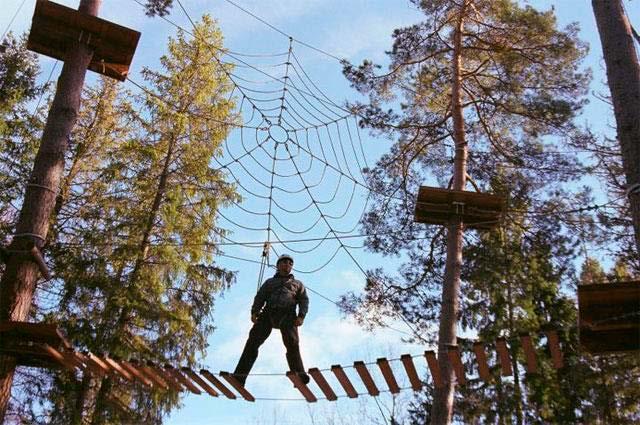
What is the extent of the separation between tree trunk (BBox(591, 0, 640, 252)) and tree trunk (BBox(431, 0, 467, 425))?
2.82m

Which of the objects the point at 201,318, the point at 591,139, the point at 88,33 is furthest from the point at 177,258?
the point at 591,139

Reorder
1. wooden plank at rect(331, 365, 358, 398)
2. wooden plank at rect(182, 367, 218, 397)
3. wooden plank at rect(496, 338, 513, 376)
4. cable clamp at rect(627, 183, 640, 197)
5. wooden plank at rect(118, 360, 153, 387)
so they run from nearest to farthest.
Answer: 1. cable clamp at rect(627, 183, 640, 197)
2. wooden plank at rect(496, 338, 513, 376)
3. wooden plank at rect(331, 365, 358, 398)
4. wooden plank at rect(182, 367, 218, 397)
5. wooden plank at rect(118, 360, 153, 387)

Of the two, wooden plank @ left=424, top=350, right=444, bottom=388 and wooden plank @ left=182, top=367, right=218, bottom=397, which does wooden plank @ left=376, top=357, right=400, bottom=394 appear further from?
wooden plank @ left=182, top=367, right=218, bottom=397

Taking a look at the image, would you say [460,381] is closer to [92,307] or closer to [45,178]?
[45,178]

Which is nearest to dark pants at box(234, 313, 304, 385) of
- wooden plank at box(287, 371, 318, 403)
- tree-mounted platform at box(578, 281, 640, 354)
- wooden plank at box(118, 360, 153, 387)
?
wooden plank at box(287, 371, 318, 403)

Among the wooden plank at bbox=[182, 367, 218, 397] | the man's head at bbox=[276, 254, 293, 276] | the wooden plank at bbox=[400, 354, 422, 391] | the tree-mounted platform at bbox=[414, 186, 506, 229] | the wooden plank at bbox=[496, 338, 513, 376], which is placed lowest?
the wooden plank at bbox=[182, 367, 218, 397]

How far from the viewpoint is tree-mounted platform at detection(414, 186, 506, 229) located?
27.1 feet

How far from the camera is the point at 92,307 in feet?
37.5

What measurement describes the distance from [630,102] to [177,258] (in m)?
7.87

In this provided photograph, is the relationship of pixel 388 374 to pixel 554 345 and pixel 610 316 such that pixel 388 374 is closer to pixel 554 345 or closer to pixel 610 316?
pixel 554 345

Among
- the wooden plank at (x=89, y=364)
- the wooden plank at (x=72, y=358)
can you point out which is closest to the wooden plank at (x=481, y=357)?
the wooden plank at (x=89, y=364)

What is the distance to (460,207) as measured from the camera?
333 inches

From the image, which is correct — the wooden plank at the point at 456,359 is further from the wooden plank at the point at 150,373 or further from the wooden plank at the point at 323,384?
the wooden plank at the point at 150,373

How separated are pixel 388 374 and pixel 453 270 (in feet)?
10.8
